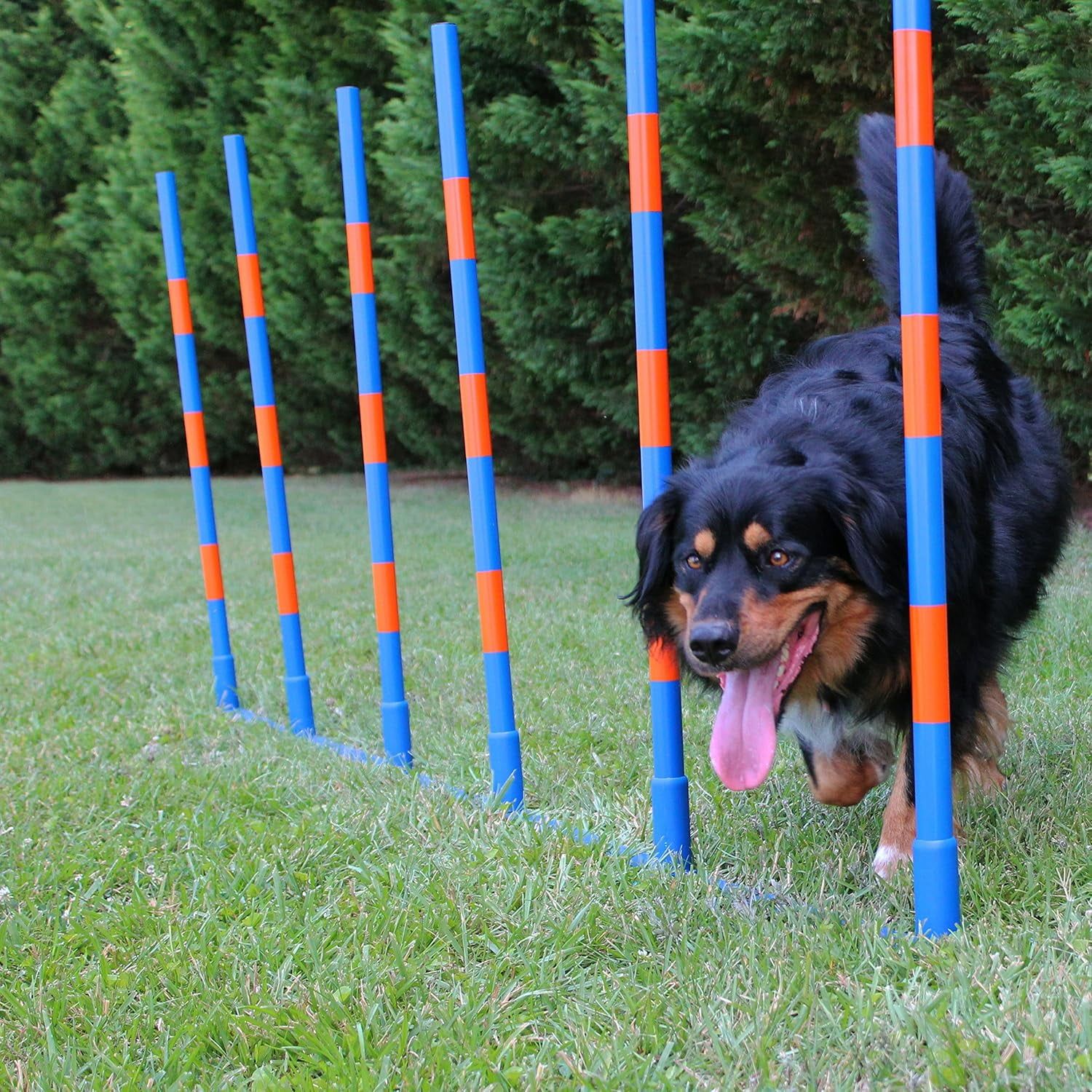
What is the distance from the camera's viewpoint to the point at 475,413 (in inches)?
122

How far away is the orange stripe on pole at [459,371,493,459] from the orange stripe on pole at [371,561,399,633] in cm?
64

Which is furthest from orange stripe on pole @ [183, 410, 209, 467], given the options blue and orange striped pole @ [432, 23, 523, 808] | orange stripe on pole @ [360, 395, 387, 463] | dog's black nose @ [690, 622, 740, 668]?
dog's black nose @ [690, 622, 740, 668]

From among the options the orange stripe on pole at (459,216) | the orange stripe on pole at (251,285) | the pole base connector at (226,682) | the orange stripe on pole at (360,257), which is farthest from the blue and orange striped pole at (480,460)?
the pole base connector at (226,682)

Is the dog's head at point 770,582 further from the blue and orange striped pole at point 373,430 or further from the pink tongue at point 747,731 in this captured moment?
the blue and orange striped pole at point 373,430

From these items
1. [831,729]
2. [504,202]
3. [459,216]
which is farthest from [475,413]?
[504,202]

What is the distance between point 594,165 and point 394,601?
5.28 metres

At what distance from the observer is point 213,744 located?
3.91 metres

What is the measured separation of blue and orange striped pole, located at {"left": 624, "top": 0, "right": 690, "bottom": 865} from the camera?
8.39 ft

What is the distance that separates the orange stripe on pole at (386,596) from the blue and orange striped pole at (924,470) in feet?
Result: 6.00

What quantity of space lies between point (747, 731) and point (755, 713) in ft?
0.14

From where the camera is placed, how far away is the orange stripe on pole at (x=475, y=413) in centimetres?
310

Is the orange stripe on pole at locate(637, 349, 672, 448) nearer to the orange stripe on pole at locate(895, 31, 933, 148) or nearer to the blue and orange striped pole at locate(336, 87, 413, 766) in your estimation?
the orange stripe on pole at locate(895, 31, 933, 148)

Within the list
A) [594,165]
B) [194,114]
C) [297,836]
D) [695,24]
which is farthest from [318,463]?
[297,836]

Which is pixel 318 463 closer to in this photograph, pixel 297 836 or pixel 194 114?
pixel 194 114
